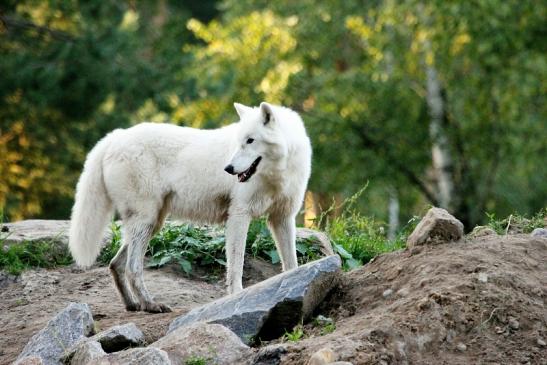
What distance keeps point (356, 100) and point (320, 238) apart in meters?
12.9

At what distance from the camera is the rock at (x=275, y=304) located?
615 centimetres

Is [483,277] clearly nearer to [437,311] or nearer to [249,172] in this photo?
[437,311]

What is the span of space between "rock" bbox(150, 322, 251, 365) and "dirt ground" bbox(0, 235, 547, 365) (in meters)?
0.32

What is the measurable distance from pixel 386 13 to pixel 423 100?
2.04 meters

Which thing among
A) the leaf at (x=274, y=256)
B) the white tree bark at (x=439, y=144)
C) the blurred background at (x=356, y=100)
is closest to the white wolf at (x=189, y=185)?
the leaf at (x=274, y=256)

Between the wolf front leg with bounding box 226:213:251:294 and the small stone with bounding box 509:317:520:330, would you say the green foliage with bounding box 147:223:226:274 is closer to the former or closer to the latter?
the wolf front leg with bounding box 226:213:251:294

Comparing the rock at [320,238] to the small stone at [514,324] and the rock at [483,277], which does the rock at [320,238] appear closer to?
the rock at [483,277]

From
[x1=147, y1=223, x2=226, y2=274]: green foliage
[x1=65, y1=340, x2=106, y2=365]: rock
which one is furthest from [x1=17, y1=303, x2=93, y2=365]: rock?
[x1=147, y1=223, x2=226, y2=274]: green foliage

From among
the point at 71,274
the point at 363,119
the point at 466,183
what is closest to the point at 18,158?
the point at 363,119

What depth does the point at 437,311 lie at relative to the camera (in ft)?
18.7

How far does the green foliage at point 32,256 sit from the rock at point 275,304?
9.51 ft

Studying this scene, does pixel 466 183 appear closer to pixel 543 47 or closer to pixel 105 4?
pixel 543 47

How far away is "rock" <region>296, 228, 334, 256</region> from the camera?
8.80 meters

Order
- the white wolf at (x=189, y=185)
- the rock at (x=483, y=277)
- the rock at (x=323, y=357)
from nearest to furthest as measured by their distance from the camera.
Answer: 1. the rock at (x=323, y=357)
2. the rock at (x=483, y=277)
3. the white wolf at (x=189, y=185)
